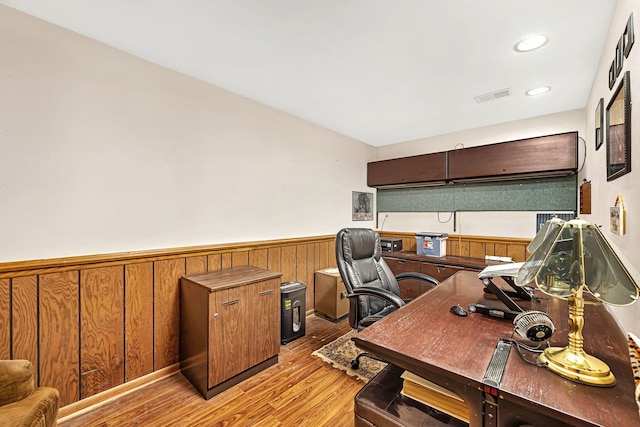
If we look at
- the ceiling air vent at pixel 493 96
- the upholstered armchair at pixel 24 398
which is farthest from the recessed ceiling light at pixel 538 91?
the upholstered armchair at pixel 24 398

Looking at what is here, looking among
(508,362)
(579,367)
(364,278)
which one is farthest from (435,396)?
(364,278)

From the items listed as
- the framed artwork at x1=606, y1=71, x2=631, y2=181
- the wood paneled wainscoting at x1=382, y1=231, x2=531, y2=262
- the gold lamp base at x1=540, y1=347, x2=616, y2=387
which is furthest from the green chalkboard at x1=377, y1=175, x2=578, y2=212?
the gold lamp base at x1=540, y1=347, x2=616, y2=387

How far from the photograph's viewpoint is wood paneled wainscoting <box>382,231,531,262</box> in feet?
10.7

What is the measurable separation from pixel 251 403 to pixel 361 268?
130 cm

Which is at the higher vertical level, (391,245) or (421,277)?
(391,245)

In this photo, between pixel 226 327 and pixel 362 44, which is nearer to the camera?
pixel 362 44

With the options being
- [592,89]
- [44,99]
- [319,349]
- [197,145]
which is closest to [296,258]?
[319,349]

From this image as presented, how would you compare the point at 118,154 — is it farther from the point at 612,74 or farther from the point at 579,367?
the point at 612,74

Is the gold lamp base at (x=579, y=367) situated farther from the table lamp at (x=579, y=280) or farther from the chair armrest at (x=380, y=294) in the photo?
the chair armrest at (x=380, y=294)

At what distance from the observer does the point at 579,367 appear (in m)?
0.91

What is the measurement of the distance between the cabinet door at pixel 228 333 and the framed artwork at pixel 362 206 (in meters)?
2.52

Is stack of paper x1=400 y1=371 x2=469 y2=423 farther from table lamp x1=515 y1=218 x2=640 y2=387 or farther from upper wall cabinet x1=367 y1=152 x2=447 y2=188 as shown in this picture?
upper wall cabinet x1=367 y1=152 x2=447 y2=188

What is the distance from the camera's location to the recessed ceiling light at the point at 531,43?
1.81m

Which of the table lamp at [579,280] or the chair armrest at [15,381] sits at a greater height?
the table lamp at [579,280]
